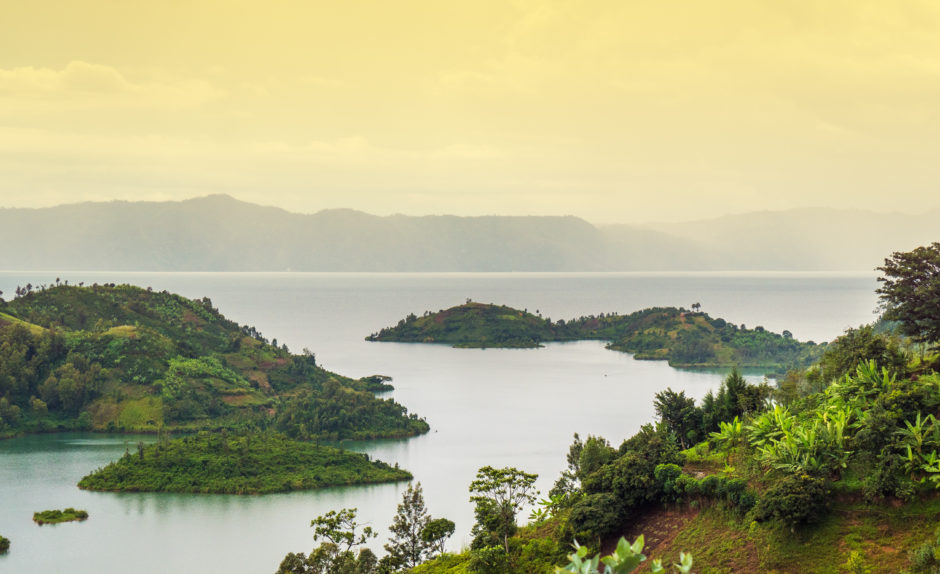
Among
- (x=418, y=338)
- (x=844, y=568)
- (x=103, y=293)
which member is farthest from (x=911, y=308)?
(x=418, y=338)

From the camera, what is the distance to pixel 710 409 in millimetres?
39031

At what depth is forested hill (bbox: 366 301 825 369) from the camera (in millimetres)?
131625

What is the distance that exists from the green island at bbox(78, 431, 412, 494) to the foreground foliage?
16.5ft

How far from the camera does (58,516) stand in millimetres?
52438

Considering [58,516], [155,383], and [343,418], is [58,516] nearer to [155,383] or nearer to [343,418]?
[343,418]

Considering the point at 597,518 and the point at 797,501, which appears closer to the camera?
the point at 797,501

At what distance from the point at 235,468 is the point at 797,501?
44.5 m

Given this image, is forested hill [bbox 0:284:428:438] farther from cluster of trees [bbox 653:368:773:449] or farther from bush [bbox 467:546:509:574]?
bush [bbox 467:546:509:574]

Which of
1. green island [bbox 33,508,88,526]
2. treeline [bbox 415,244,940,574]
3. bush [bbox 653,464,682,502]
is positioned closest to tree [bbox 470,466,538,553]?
treeline [bbox 415,244,940,574]

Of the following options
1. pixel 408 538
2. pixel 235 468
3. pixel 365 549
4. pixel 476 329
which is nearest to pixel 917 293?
pixel 365 549

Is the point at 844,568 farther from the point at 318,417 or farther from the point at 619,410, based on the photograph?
the point at 619,410

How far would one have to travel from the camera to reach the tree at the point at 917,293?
31.2m

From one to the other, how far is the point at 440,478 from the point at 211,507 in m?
16.7

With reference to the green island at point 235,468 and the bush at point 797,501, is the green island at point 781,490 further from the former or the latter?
the green island at point 235,468
